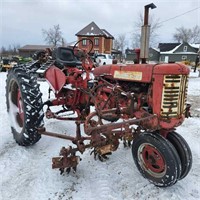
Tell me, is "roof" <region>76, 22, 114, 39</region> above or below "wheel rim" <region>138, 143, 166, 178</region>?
above

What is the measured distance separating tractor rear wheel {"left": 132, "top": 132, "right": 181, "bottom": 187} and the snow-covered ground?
13 centimetres

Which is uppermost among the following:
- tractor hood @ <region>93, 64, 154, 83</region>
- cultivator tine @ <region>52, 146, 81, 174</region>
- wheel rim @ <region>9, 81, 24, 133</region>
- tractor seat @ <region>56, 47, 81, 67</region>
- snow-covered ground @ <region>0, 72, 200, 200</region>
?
tractor seat @ <region>56, 47, 81, 67</region>

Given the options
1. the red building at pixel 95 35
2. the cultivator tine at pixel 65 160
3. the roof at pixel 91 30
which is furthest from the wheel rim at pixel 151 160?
the roof at pixel 91 30

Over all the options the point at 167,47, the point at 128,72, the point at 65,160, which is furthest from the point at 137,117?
the point at 167,47

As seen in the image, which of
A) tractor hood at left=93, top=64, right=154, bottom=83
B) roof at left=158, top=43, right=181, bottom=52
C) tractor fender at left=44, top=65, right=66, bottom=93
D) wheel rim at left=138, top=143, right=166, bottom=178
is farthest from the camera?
roof at left=158, top=43, right=181, bottom=52

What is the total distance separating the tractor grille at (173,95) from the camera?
2.48m

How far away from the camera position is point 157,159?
2.60 m

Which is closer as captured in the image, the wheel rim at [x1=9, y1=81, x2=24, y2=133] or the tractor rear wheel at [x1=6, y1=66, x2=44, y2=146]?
the tractor rear wheel at [x1=6, y1=66, x2=44, y2=146]

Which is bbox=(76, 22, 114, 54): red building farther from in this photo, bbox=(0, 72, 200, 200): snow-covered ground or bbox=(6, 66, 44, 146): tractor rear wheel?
bbox=(0, 72, 200, 200): snow-covered ground

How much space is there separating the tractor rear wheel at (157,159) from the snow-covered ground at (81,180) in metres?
0.13

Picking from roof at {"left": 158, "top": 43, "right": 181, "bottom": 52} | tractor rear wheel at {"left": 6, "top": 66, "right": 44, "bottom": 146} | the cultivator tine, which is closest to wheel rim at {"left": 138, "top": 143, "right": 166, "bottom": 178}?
the cultivator tine

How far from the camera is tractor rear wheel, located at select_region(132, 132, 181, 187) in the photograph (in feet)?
8.01

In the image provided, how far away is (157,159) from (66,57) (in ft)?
8.16

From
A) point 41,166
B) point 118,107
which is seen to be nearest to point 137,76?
point 118,107
